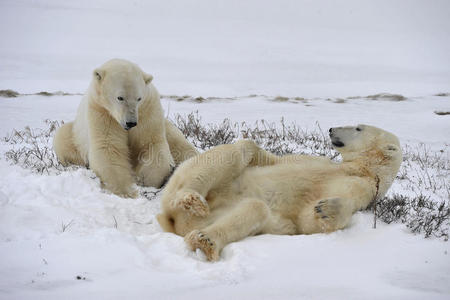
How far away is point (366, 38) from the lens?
3775 centimetres

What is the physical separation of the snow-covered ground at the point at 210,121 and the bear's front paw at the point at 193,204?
233 mm

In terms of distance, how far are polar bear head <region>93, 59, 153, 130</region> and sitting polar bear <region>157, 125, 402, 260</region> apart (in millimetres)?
1129

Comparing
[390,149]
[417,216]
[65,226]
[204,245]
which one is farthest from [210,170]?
[417,216]

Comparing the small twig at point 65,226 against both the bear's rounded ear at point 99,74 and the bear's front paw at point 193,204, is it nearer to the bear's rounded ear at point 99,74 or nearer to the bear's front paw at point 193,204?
the bear's front paw at point 193,204

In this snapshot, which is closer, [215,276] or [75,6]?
[215,276]

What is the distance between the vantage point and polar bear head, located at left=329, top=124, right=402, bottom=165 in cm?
372

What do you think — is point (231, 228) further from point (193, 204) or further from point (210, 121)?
point (210, 121)

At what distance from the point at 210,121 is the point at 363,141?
229 inches

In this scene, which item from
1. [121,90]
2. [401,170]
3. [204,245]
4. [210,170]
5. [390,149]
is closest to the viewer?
[204,245]

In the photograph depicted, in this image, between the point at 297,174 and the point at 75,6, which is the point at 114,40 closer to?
the point at 75,6

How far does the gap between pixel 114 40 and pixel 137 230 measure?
93.7ft

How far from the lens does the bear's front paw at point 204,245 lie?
275 cm

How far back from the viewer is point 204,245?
2766 millimetres

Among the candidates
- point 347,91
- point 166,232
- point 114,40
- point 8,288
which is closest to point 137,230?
point 166,232
